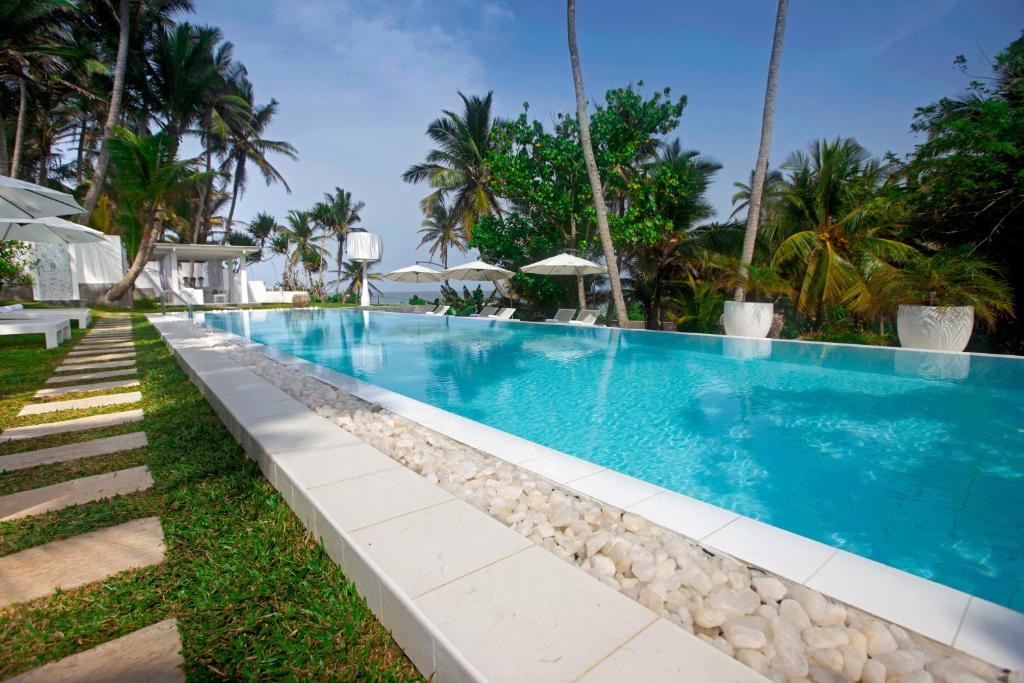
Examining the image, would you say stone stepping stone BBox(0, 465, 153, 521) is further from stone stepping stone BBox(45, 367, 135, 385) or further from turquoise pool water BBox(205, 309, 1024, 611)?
stone stepping stone BBox(45, 367, 135, 385)

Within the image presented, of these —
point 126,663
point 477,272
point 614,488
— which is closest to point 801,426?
point 614,488

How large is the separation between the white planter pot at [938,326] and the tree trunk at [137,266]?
74.0 feet

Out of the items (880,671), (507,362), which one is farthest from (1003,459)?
(507,362)

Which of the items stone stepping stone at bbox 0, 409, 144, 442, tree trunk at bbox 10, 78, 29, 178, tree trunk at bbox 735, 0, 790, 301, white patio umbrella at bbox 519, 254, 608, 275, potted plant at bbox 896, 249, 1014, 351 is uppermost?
tree trunk at bbox 10, 78, 29, 178

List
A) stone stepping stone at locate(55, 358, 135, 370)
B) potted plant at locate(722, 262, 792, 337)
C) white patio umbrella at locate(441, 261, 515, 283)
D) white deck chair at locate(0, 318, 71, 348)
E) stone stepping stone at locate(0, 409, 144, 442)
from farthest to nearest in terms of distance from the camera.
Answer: white patio umbrella at locate(441, 261, 515, 283), potted plant at locate(722, 262, 792, 337), white deck chair at locate(0, 318, 71, 348), stone stepping stone at locate(55, 358, 135, 370), stone stepping stone at locate(0, 409, 144, 442)

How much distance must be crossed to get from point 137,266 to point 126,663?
70.8ft

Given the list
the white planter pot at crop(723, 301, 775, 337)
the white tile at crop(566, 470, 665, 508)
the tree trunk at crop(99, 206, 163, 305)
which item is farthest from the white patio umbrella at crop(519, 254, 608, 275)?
the tree trunk at crop(99, 206, 163, 305)

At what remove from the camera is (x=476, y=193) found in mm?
19656

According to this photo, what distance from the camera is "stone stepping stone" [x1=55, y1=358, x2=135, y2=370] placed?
20.7 ft

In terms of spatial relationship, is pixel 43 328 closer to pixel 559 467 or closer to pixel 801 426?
pixel 559 467

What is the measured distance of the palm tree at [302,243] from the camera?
1372 inches

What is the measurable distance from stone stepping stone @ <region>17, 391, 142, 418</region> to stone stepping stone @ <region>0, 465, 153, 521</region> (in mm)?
2120

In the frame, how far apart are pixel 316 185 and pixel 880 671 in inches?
1613

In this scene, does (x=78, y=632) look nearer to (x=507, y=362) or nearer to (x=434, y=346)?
(x=507, y=362)
